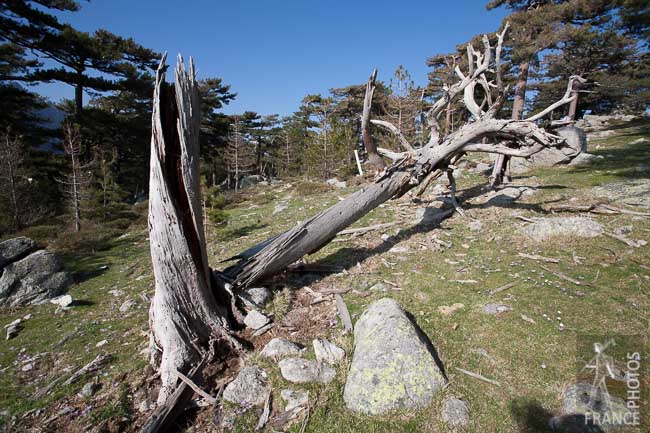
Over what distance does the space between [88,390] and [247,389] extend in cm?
226

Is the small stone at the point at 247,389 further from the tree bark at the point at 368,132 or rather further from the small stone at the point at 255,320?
the tree bark at the point at 368,132

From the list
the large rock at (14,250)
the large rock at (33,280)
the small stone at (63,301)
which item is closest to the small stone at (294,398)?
the small stone at (63,301)

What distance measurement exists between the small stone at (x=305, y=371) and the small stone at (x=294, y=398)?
16 cm

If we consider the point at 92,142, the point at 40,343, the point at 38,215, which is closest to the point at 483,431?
the point at 40,343

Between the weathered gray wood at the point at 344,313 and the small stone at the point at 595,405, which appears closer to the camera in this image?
the small stone at the point at 595,405

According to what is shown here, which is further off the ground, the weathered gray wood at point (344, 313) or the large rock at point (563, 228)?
the large rock at point (563, 228)

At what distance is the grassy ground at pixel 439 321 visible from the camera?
3.37 m

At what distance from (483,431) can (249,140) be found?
55.5 metres

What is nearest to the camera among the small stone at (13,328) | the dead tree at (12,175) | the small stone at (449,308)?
the small stone at (449,308)

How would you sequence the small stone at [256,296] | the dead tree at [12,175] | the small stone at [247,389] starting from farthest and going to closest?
the dead tree at [12,175] → the small stone at [256,296] → the small stone at [247,389]

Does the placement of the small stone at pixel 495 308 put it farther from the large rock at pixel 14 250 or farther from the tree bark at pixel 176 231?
the large rock at pixel 14 250

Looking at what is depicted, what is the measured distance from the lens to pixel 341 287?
19.9ft

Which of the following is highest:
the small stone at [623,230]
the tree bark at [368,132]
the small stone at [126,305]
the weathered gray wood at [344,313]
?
the tree bark at [368,132]

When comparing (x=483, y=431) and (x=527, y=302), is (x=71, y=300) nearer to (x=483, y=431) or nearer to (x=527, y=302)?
(x=483, y=431)
